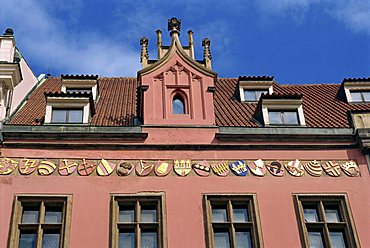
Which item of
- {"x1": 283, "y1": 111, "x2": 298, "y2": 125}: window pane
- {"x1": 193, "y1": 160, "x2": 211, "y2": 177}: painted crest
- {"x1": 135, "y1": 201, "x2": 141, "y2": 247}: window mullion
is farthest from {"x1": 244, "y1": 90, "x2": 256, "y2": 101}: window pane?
{"x1": 135, "y1": 201, "x2": 141, "y2": 247}: window mullion

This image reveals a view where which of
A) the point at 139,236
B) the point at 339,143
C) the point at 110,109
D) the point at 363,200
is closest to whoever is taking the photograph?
the point at 139,236

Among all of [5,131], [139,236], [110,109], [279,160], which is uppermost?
[110,109]

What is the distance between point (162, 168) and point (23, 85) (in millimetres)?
7049

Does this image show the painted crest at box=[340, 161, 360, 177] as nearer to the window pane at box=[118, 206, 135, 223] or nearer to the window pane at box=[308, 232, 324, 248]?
the window pane at box=[308, 232, 324, 248]

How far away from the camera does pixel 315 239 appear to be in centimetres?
1445

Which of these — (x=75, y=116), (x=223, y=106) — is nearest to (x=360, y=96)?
(x=223, y=106)

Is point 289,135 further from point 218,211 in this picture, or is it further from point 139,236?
point 139,236

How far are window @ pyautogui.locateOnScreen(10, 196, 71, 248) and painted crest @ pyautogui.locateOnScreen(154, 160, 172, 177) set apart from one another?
2.23m

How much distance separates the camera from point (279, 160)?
51.4 ft

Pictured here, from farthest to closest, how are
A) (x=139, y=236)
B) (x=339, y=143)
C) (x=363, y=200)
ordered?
(x=339, y=143)
(x=363, y=200)
(x=139, y=236)

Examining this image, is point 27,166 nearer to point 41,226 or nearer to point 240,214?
point 41,226

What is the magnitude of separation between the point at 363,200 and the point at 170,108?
18.2ft

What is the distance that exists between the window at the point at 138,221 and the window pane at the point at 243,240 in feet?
5.77

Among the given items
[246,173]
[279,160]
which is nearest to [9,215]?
[246,173]
